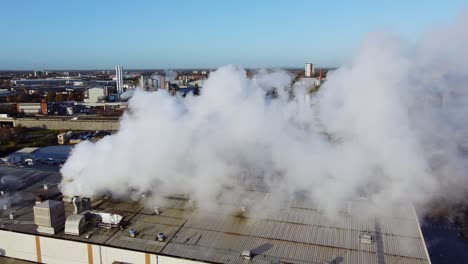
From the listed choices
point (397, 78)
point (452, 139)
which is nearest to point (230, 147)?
point (397, 78)

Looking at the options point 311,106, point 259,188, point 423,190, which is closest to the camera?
point 259,188

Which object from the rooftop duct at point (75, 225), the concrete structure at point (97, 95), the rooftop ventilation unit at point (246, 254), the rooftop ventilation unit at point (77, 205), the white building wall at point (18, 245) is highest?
the concrete structure at point (97, 95)

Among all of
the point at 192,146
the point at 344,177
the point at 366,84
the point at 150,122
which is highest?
the point at 366,84

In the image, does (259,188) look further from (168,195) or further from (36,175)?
(36,175)

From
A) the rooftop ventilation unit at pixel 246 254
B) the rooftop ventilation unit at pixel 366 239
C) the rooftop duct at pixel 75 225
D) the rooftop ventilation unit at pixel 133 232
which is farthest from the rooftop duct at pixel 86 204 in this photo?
the rooftop ventilation unit at pixel 366 239

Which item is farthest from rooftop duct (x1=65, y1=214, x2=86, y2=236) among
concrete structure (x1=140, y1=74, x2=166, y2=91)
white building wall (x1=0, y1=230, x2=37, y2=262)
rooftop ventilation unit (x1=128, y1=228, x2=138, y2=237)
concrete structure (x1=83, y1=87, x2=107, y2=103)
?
concrete structure (x1=83, y1=87, x2=107, y2=103)

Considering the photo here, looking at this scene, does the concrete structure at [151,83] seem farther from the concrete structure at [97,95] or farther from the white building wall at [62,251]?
the white building wall at [62,251]

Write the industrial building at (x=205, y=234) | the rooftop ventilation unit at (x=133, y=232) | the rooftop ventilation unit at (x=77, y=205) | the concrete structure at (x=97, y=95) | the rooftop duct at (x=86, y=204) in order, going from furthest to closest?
the concrete structure at (x=97, y=95) < the rooftop duct at (x=86, y=204) < the rooftop ventilation unit at (x=77, y=205) < the rooftop ventilation unit at (x=133, y=232) < the industrial building at (x=205, y=234)
